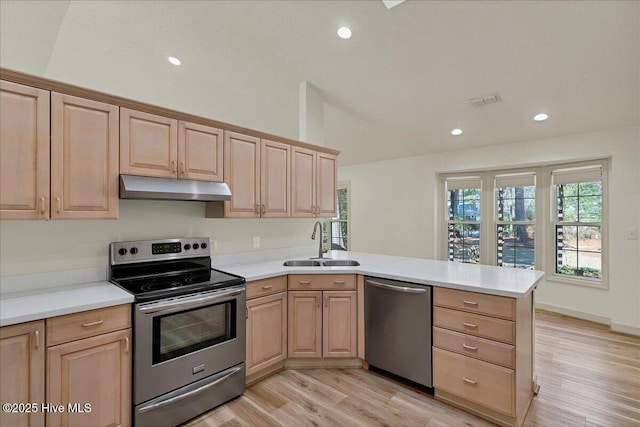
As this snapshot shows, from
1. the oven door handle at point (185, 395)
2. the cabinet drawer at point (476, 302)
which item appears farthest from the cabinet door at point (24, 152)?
the cabinet drawer at point (476, 302)

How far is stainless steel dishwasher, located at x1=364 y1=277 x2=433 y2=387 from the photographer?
7.45ft

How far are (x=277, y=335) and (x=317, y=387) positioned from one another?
0.52m

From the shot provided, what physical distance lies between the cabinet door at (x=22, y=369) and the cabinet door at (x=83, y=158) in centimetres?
67

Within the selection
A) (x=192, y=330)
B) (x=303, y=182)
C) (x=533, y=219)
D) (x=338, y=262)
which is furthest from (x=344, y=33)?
(x=533, y=219)

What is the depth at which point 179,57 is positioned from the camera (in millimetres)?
3254

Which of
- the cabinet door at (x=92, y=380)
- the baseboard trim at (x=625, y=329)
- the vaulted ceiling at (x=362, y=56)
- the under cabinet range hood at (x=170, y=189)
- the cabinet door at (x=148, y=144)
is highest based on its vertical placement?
the vaulted ceiling at (x=362, y=56)

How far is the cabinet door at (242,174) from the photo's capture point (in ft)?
8.68

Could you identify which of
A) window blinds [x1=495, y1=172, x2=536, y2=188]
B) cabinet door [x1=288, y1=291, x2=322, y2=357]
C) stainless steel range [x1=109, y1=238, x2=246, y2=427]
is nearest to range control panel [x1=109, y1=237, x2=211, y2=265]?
stainless steel range [x1=109, y1=238, x2=246, y2=427]

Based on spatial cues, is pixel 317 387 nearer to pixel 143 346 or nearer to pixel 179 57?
pixel 143 346

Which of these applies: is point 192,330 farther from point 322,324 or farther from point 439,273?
point 439,273

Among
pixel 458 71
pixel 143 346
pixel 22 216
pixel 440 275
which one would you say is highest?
pixel 458 71

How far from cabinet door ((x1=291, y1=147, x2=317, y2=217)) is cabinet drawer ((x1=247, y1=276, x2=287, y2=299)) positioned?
31.2 inches

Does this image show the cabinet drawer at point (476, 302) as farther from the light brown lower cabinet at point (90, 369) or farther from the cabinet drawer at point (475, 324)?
the light brown lower cabinet at point (90, 369)

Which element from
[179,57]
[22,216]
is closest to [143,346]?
[22,216]
